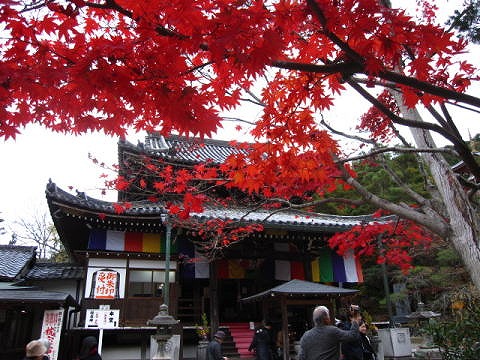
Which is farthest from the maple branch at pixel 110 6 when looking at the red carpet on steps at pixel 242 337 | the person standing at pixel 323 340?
the red carpet on steps at pixel 242 337

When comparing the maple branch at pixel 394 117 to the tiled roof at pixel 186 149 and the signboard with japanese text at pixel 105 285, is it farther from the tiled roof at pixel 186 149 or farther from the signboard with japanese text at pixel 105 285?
the tiled roof at pixel 186 149

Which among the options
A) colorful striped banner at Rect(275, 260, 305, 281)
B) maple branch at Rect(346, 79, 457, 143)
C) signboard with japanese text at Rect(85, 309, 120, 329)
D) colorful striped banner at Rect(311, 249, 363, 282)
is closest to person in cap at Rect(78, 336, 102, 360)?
maple branch at Rect(346, 79, 457, 143)

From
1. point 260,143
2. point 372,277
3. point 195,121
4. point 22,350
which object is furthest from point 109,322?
point 372,277

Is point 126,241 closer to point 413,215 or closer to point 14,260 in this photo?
point 14,260

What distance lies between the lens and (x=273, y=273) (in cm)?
1516

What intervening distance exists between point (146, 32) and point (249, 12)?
3.11ft

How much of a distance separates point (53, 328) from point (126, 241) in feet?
11.1

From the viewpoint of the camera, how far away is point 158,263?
1342cm

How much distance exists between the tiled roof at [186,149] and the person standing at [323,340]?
12.4 m

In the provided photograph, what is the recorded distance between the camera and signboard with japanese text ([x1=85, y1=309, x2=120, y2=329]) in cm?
1186

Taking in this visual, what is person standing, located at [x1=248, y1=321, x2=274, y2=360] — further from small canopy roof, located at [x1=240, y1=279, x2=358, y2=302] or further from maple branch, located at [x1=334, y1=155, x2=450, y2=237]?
maple branch, located at [x1=334, y1=155, x2=450, y2=237]

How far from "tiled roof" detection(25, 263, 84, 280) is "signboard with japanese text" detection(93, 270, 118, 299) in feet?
9.30

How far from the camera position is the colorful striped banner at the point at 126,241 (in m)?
12.9

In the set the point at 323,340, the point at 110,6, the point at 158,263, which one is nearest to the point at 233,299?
the point at 158,263
